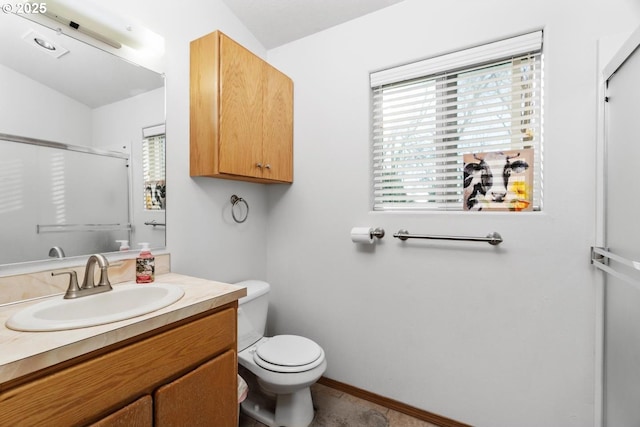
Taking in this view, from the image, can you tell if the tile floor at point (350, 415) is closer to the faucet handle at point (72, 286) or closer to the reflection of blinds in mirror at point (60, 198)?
the faucet handle at point (72, 286)

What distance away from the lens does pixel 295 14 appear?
1.83m

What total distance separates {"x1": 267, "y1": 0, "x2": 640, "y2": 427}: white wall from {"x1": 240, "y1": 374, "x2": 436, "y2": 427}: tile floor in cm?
10

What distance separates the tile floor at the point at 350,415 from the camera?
5.29 feet

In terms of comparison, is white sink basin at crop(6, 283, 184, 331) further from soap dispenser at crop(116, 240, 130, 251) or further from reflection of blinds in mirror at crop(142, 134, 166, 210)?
reflection of blinds in mirror at crop(142, 134, 166, 210)

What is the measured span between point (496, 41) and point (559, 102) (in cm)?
43

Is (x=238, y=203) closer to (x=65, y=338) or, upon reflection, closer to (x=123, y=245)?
(x=123, y=245)

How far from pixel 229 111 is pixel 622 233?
5.80 ft

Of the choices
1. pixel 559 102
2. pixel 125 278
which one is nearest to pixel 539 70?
pixel 559 102

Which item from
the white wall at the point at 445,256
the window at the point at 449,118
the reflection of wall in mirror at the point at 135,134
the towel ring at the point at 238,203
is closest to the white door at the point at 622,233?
the white wall at the point at 445,256

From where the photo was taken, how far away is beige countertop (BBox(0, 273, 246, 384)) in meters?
0.65

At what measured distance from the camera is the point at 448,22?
5.09 ft

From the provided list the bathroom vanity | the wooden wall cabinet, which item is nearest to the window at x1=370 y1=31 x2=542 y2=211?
the wooden wall cabinet

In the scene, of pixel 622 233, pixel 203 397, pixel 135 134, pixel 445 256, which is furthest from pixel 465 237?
pixel 135 134

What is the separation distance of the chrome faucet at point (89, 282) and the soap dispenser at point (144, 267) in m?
0.15
